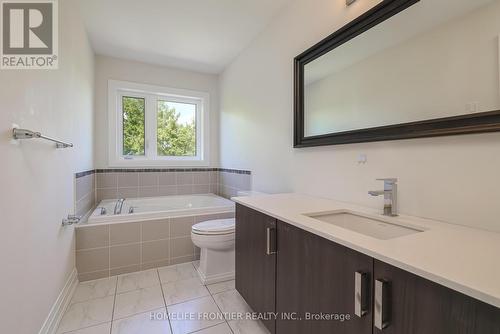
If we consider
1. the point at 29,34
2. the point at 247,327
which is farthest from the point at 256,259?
the point at 29,34

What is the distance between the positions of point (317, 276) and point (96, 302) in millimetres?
1680

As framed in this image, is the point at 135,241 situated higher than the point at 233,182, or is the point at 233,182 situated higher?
the point at 233,182

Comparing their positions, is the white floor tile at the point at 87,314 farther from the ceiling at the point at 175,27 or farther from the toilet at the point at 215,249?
the ceiling at the point at 175,27

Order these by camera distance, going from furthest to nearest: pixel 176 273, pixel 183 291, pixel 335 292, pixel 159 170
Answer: pixel 159 170 → pixel 176 273 → pixel 183 291 → pixel 335 292

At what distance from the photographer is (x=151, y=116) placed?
3293 mm

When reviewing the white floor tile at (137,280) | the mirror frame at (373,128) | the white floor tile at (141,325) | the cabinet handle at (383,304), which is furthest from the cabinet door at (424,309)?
the white floor tile at (137,280)

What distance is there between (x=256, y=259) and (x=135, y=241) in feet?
4.43

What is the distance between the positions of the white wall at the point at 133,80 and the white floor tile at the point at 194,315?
2.21 m

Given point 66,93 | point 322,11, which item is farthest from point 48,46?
point 322,11

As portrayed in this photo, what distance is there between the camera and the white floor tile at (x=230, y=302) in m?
1.62

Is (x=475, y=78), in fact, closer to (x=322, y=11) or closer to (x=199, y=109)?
(x=322, y=11)

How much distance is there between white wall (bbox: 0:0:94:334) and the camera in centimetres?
98

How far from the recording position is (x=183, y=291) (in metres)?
1.83

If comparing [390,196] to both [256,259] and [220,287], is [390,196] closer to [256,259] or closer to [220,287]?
[256,259]
